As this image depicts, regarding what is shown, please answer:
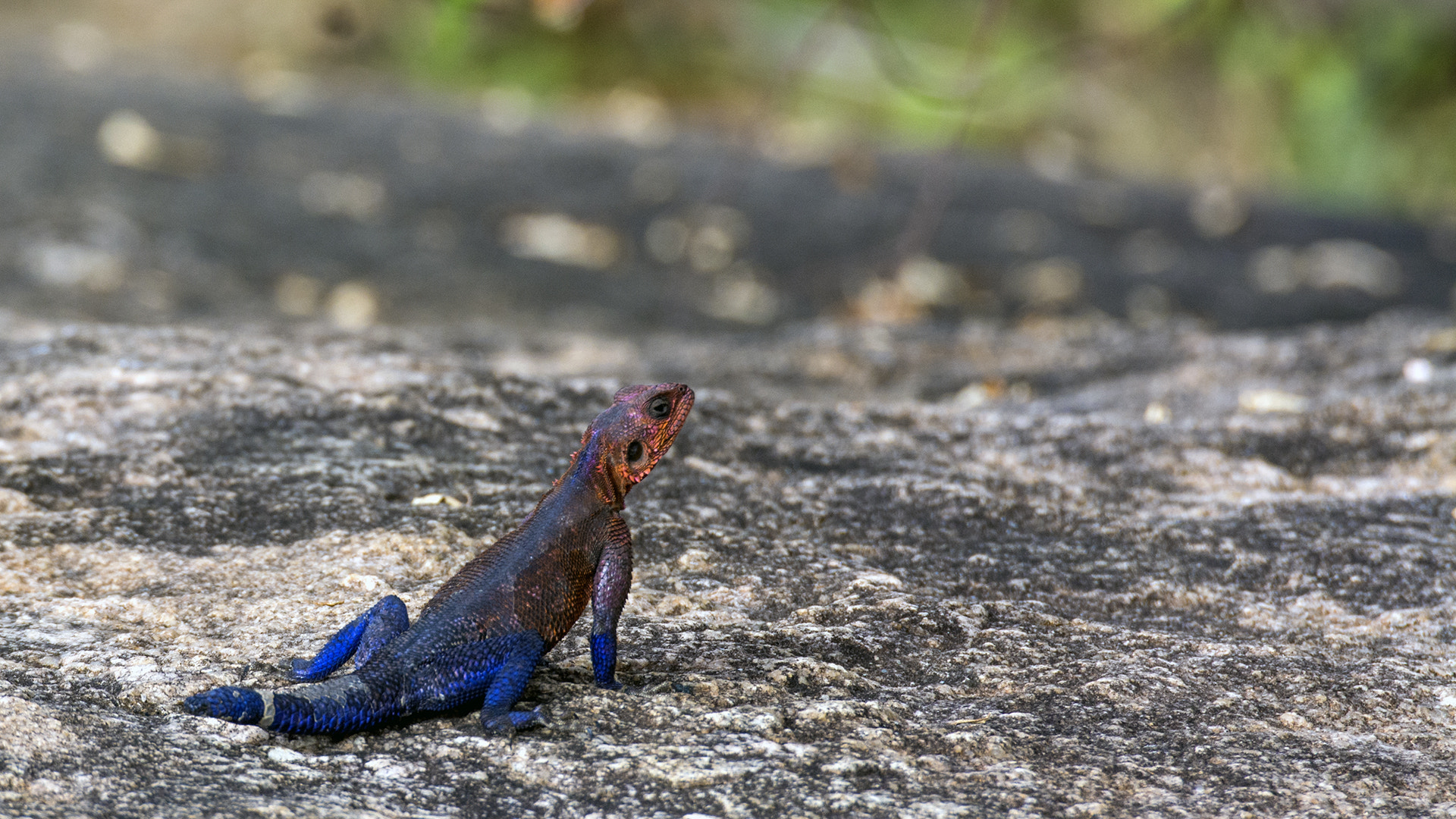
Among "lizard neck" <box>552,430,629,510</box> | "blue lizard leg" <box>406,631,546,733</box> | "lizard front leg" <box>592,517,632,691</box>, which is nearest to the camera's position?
"blue lizard leg" <box>406,631,546,733</box>

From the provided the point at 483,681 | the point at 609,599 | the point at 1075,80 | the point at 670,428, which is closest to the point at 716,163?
the point at 1075,80

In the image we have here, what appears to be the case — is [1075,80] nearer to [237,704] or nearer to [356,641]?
[356,641]

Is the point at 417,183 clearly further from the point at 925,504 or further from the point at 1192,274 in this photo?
the point at 925,504

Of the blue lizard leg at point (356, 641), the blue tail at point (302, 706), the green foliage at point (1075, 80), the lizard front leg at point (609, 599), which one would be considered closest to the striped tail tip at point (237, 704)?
the blue tail at point (302, 706)

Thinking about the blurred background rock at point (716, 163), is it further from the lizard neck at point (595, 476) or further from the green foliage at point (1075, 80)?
the lizard neck at point (595, 476)

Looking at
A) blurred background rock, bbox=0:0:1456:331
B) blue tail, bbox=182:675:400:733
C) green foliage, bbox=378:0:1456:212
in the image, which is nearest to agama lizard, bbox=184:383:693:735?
blue tail, bbox=182:675:400:733

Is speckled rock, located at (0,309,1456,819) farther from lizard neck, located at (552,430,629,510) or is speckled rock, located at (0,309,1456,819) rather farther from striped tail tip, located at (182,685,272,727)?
lizard neck, located at (552,430,629,510)
